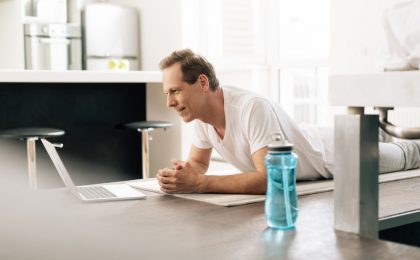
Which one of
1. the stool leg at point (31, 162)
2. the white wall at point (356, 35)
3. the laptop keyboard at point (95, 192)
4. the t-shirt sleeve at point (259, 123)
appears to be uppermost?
the white wall at point (356, 35)

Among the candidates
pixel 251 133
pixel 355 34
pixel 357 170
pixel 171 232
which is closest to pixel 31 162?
pixel 251 133

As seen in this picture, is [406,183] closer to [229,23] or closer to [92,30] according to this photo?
[229,23]

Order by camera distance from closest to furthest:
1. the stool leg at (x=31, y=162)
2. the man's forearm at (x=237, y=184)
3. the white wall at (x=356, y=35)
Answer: the man's forearm at (x=237, y=184) → the stool leg at (x=31, y=162) → the white wall at (x=356, y=35)

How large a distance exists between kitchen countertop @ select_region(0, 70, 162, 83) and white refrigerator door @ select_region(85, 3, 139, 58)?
4.51 feet

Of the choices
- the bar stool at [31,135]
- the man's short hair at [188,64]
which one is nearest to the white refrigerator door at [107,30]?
the bar stool at [31,135]

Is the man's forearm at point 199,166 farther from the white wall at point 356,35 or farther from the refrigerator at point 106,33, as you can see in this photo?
the refrigerator at point 106,33

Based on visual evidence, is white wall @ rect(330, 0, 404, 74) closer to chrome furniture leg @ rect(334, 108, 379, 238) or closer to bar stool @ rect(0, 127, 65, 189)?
bar stool @ rect(0, 127, 65, 189)

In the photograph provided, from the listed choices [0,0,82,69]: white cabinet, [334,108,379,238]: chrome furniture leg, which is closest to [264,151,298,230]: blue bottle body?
[334,108,379,238]: chrome furniture leg

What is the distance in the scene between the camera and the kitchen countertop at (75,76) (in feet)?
13.4

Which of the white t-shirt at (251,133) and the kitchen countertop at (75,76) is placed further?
the kitchen countertop at (75,76)

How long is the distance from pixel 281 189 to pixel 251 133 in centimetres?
81

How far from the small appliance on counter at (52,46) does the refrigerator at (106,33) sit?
0.38 ft

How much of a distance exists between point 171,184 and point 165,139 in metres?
3.40

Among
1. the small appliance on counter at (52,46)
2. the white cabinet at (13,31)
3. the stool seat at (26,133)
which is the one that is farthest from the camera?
the small appliance on counter at (52,46)
